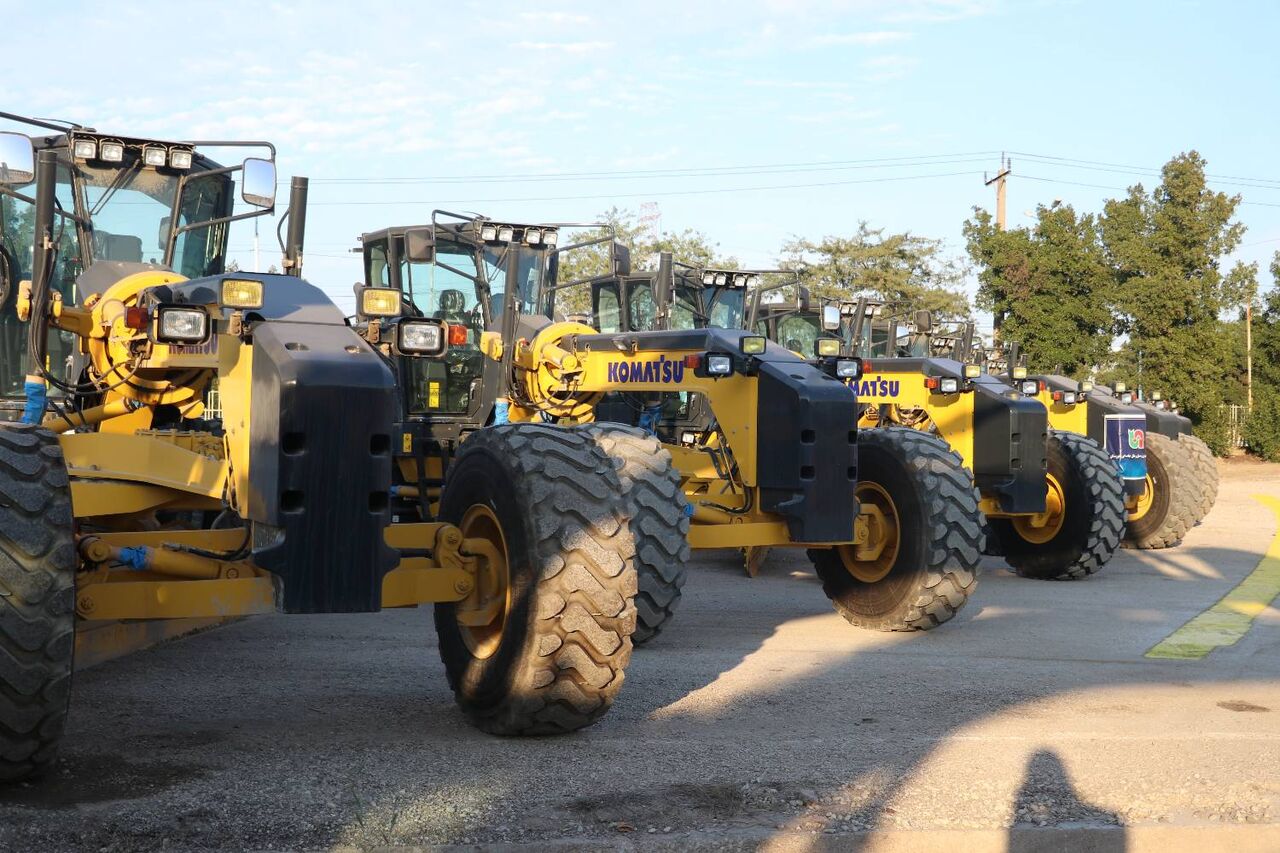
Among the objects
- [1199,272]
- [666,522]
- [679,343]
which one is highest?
[1199,272]

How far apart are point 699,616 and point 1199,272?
107 feet

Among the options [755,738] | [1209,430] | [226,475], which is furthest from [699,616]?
[1209,430]

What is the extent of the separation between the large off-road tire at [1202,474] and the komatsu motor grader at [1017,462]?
4.39 meters

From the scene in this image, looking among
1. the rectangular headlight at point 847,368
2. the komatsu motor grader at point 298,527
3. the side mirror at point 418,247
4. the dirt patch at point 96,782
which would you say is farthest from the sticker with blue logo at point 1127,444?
the dirt patch at point 96,782

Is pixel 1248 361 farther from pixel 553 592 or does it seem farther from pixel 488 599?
pixel 553 592

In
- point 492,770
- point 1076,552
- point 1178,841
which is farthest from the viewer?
point 1076,552

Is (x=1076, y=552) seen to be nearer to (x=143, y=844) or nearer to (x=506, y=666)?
(x=506, y=666)

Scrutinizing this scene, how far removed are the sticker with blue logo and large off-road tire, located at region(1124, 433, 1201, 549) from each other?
1363 millimetres

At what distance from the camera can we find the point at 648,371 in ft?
32.1

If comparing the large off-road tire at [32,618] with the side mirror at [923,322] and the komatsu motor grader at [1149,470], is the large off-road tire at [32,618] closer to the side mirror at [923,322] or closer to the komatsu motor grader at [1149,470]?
the side mirror at [923,322]

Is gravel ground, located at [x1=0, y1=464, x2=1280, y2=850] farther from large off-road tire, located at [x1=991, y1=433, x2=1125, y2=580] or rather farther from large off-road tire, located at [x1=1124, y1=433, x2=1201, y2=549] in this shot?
large off-road tire, located at [x1=1124, y1=433, x2=1201, y2=549]

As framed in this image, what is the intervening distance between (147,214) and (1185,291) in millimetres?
33837

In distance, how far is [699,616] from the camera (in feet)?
31.8

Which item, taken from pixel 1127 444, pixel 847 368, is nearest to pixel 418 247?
pixel 847 368
